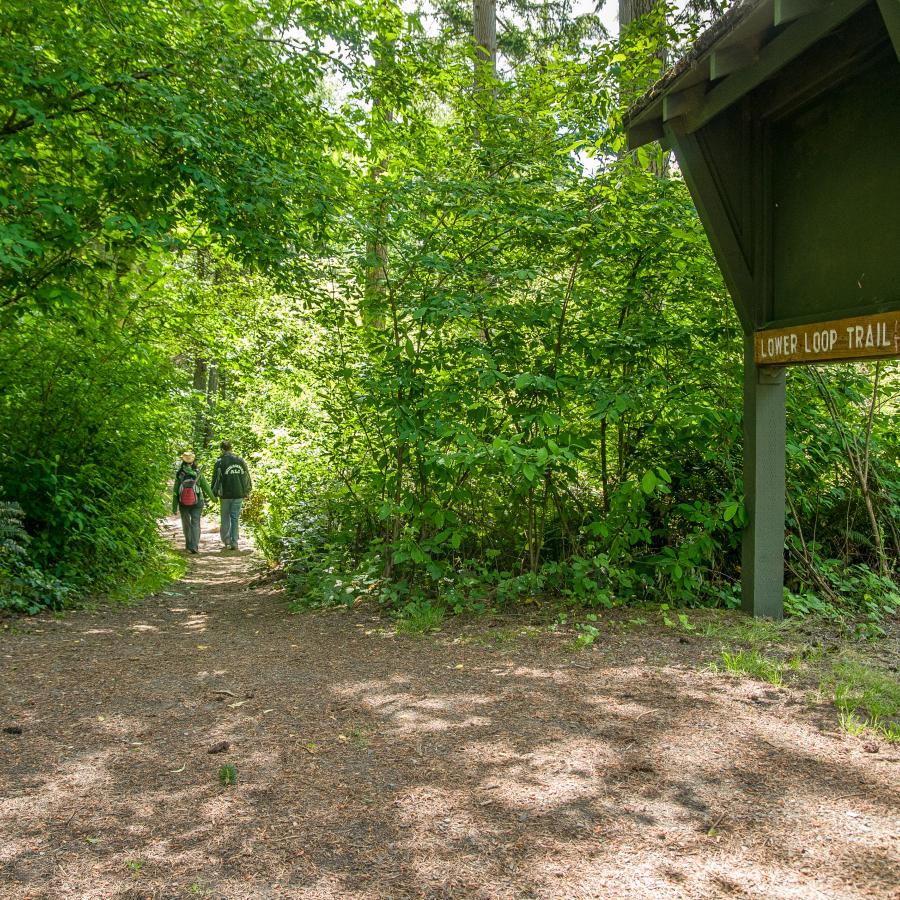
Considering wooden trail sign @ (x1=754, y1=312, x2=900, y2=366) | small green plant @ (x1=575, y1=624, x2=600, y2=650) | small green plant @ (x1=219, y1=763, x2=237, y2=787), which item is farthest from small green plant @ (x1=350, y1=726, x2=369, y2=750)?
wooden trail sign @ (x1=754, y1=312, x2=900, y2=366)

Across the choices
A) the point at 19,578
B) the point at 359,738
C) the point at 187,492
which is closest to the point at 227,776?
the point at 359,738

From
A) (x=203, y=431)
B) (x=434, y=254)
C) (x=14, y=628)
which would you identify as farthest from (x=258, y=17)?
(x=203, y=431)

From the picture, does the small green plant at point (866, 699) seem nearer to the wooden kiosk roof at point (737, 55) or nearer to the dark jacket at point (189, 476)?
the wooden kiosk roof at point (737, 55)

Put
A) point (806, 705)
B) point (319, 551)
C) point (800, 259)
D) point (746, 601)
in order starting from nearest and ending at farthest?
point (806, 705)
point (800, 259)
point (746, 601)
point (319, 551)

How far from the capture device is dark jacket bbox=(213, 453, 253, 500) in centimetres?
1360

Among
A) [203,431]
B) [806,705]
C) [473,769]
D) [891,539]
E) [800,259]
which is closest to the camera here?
[473,769]

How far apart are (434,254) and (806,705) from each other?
4365 mm

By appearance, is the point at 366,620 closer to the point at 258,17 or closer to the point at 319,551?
the point at 319,551

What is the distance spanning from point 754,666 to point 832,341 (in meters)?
2.02

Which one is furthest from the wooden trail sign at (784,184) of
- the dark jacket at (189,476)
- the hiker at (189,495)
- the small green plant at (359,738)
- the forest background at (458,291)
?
the dark jacket at (189,476)

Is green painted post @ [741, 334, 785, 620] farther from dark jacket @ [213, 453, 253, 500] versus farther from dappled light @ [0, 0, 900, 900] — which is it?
dark jacket @ [213, 453, 253, 500]

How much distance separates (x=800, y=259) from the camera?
512 cm

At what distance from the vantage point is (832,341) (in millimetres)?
4613

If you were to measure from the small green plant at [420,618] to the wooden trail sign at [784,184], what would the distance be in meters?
2.39
